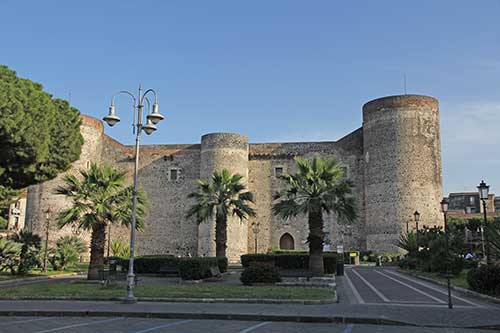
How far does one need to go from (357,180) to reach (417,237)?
1717 centimetres

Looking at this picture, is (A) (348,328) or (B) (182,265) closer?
(A) (348,328)

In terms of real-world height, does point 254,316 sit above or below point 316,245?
below

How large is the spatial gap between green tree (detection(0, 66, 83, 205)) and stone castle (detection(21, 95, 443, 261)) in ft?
75.9

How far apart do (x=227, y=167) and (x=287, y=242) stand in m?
9.06

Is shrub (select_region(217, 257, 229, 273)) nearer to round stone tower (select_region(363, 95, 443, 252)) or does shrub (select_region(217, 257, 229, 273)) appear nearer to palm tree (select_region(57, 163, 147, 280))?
palm tree (select_region(57, 163, 147, 280))

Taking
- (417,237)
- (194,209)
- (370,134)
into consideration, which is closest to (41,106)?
(194,209)

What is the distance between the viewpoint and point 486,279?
46.3 feet

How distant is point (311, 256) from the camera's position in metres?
20.6

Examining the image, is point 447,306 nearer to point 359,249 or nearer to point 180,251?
point 359,249

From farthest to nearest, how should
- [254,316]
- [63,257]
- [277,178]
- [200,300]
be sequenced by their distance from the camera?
[277,178]
[63,257]
[200,300]
[254,316]

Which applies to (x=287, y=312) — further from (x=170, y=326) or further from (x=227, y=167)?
(x=227, y=167)

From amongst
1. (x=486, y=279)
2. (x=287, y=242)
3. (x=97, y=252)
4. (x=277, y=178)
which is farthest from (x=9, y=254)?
(x=287, y=242)

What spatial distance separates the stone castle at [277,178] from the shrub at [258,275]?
22.9m

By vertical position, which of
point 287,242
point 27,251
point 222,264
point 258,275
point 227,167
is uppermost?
point 227,167
